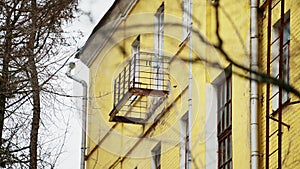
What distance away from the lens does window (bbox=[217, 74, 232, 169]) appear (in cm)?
1523

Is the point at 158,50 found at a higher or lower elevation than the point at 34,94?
higher

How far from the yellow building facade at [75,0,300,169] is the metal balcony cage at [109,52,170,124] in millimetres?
20

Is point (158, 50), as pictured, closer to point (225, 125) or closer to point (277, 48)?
point (225, 125)

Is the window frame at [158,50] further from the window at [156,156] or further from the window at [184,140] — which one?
the window at [184,140]

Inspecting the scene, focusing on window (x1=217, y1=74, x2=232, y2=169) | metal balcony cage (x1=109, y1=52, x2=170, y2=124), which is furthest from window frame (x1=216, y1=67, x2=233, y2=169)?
metal balcony cage (x1=109, y1=52, x2=170, y2=124)

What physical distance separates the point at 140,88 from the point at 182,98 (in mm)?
1618

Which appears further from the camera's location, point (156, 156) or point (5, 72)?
point (156, 156)

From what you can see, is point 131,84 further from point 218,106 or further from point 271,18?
point 271,18

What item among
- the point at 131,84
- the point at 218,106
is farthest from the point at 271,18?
the point at 131,84

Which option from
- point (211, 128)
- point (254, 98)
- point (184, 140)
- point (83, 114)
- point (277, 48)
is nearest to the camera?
point (277, 48)

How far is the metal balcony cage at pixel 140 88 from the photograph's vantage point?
19.4 m

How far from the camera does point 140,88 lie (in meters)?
19.6

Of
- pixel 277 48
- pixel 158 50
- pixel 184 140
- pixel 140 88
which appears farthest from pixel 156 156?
pixel 277 48

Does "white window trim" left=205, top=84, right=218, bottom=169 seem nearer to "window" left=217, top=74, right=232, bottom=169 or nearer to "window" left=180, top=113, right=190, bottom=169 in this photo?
→ "window" left=217, top=74, right=232, bottom=169
